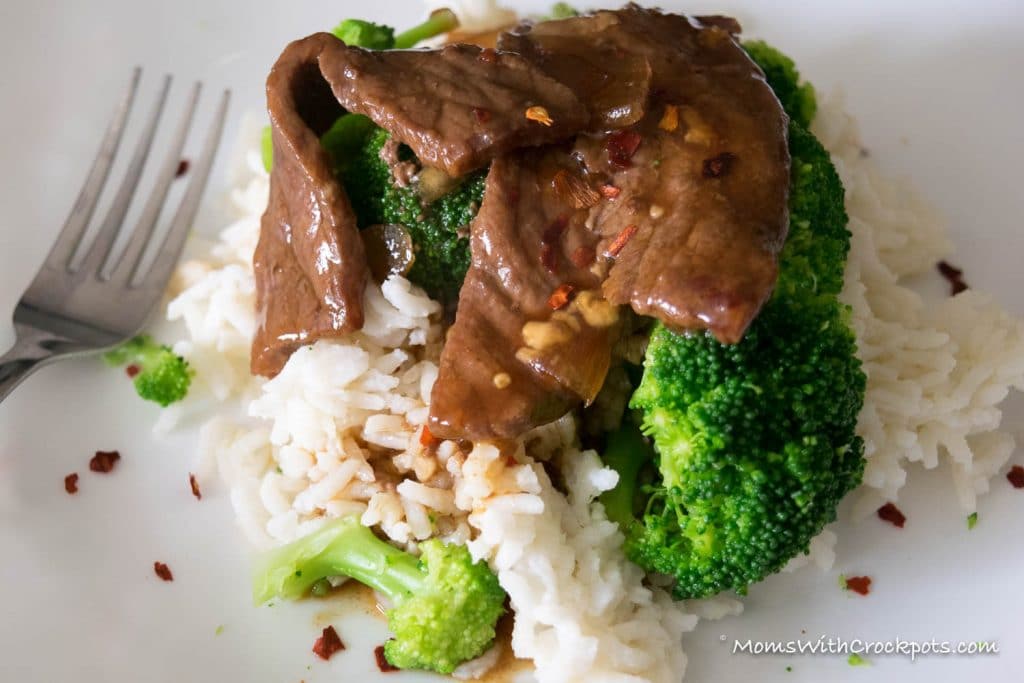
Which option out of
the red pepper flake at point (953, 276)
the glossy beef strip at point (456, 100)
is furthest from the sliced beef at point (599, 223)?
the red pepper flake at point (953, 276)

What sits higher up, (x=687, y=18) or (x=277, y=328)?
(x=687, y=18)

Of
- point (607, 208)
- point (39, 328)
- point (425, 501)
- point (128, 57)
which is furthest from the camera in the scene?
point (128, 57)

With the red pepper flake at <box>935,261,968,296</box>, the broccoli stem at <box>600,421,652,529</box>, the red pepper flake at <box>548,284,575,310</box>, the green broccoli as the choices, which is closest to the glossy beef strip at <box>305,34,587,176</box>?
the red pepper flake at <box>548,284,575,310</box>

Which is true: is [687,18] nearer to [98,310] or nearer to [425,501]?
[425,501]

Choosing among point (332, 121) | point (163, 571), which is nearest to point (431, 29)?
point (332, 121)

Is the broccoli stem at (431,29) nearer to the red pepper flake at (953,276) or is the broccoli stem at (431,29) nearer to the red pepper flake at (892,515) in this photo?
the red pepper flake at (953,276)

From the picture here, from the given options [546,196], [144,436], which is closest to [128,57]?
[144,436]

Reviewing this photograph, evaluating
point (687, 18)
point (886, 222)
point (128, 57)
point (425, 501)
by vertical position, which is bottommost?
point (425, 501)
